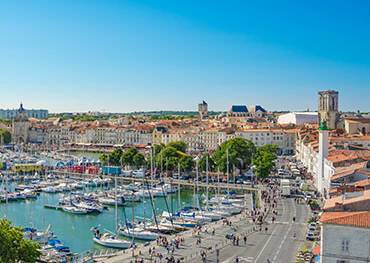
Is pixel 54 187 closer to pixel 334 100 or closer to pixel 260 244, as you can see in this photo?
pixel 260 244

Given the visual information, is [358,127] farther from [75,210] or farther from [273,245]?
[273,245]

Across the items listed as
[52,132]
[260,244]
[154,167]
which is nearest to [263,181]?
[154,167]

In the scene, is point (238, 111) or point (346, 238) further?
point (238, 111)

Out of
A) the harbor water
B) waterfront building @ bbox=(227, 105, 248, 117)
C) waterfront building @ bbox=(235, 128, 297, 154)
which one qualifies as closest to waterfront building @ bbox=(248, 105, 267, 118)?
waterfront building @ bbox=(227, 105, 248, 117)

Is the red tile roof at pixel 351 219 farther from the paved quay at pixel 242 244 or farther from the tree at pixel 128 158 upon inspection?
the tree at pixel 128 158

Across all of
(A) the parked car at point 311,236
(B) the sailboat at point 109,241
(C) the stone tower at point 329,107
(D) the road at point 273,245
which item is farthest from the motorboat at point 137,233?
(C) the stone tower at point 329,107

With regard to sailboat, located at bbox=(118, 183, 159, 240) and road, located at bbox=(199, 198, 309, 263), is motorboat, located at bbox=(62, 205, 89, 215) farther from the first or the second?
road, located at bbox=(199, 198, 309, 263)

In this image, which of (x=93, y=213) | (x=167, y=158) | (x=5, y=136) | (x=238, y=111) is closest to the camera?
(x=93, y=213)

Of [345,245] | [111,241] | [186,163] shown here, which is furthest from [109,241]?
[186,163]
